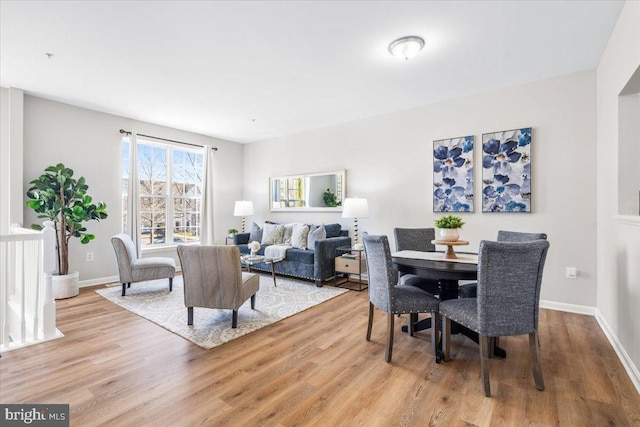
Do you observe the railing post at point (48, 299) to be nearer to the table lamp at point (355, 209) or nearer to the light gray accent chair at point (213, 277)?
the light gray accent chair at point (213, 277)

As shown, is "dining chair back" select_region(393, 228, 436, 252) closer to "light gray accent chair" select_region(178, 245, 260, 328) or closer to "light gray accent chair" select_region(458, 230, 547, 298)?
"light gray accent chair" select_region(458, 230, 547, 298)

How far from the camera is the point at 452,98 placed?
4137 mm

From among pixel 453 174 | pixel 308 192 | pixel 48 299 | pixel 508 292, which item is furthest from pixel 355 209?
pixel 48 299

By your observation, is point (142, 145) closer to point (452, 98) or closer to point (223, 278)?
point (223, 278)

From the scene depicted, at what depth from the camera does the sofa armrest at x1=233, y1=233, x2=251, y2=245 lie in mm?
5832

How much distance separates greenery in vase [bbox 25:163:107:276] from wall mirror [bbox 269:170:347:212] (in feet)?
9.75

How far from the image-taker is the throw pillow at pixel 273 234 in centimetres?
549

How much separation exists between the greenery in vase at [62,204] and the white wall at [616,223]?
564cm

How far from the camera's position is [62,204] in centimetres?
395

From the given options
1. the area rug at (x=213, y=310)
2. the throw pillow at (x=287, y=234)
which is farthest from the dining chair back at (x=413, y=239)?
the throw pillow at (x=287, y=234)

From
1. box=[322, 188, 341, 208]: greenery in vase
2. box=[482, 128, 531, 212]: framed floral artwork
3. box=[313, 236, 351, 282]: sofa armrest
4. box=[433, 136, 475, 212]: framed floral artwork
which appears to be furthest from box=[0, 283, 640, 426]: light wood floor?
box=[322, 188, 341, 208]: greenery in vase

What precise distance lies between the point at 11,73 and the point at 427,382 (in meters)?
5.19

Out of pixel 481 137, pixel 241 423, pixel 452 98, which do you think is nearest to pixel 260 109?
pixel 452 98

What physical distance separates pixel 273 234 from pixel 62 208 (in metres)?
2.98
